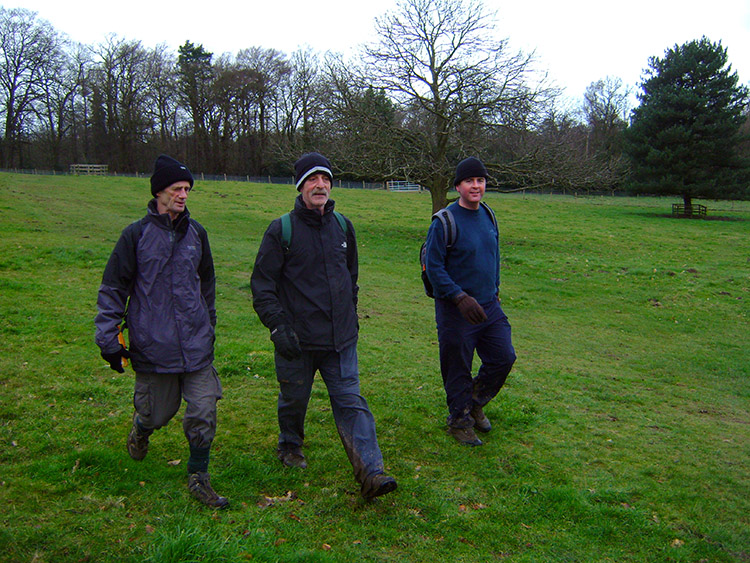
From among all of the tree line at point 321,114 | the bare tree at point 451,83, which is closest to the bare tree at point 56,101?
the tree line at point 321,114

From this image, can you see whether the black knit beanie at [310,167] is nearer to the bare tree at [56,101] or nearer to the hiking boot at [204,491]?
the hiking boot at [204,491]

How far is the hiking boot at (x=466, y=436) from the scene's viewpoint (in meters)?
4.95

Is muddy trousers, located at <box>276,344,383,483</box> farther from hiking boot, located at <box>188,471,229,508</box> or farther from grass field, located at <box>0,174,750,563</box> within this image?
hiking boot, located at <box>188,471,229,508</box>

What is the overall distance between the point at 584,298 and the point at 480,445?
9.69 meters

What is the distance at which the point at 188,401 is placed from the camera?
3768mm

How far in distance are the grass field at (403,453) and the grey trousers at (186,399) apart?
1.34ft

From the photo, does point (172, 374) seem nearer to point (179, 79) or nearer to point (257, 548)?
point (257, 548)

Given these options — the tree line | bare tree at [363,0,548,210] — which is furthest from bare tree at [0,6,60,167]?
bare tree at [363,0,548,210]

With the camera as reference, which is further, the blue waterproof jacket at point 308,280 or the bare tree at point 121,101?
the bare tree at point 121,101

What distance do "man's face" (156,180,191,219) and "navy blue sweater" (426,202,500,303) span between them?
6.49 ft

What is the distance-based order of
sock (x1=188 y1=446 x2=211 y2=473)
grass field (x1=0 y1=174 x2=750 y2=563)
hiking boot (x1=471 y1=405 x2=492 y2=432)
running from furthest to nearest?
hiking boot (x1=471 y1=405 x2=492 y2=432) → sock (x1=188 y1=446 x2=211 y2=473) → grass field (x1=0 y1=174 x2=750 y2=563)

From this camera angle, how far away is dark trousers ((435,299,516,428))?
16.1ft

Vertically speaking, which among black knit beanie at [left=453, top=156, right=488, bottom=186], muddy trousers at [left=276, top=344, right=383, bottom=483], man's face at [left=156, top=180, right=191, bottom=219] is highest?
black knit beanie at [left=453, top=156, right=488, bottom=186]

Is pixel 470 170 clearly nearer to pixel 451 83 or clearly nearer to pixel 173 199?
pixel 173 199
